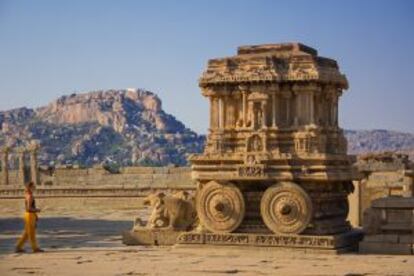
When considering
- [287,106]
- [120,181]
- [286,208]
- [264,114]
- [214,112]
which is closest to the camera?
[286,208]

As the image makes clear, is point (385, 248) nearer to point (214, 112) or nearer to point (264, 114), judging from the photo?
point (264, 114)

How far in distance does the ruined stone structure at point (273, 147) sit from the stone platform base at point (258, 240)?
0.62 ft

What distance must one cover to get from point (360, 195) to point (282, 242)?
6.58 m

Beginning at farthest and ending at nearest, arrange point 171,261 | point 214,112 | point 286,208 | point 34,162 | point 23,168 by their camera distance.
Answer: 1. point 23,168
2. point 34,162
3. point 214,112
4. point 286,208
5. point 171,261

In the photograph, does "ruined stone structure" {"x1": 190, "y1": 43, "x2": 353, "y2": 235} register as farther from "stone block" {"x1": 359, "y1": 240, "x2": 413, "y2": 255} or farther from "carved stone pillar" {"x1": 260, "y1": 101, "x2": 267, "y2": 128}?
"stone block" {"x1": 359, "y1": 240, "x2": 413, "y2": 255}

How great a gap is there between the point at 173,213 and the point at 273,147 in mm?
2841

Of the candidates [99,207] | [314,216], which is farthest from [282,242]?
[99,207]

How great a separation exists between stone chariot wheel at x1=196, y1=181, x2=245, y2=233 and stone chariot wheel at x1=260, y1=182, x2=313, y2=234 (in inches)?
22.6

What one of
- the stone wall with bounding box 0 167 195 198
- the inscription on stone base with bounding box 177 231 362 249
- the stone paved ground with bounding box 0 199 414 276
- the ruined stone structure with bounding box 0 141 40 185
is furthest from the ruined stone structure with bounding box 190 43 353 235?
the ruined stone structure with bounding box 0 141 40 185

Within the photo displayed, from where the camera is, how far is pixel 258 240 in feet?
50.0

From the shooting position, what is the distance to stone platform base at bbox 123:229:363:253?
1468 centimetres

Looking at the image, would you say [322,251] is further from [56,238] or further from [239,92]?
[56,238]

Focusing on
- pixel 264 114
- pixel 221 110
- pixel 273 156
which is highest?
pixel 221 110

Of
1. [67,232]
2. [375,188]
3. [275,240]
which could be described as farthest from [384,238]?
[67,232]
